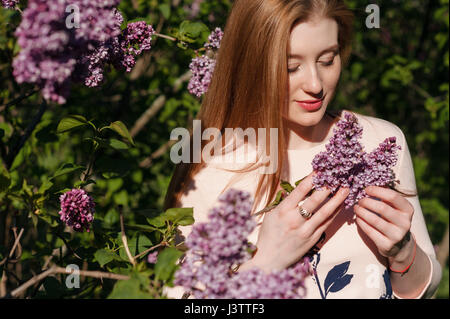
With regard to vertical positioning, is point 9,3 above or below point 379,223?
above

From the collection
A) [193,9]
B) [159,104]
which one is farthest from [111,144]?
[193,9]

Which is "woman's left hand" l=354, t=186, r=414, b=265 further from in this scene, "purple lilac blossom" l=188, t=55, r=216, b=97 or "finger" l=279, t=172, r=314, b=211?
"purple lilac blossom" l=188, t=55, r=216, b=97

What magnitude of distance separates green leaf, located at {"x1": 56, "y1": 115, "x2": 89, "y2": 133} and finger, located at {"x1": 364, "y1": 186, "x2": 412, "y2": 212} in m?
0.78

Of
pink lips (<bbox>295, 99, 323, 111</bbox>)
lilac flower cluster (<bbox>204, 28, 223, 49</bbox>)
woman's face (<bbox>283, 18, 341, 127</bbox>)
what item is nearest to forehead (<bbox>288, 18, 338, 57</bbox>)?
woman's face (<bbox>283, 18, 341, 127</bbox>)

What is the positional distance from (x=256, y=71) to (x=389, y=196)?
0.60 meters

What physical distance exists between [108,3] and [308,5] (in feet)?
2.52

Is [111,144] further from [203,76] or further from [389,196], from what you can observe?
[389,196]

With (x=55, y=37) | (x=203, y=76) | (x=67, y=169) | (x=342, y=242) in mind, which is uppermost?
(x=55, y=37)

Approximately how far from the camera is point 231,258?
85 cm

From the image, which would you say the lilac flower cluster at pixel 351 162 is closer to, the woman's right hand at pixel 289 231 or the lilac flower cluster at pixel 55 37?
the woman's right hand at pixel 289 231

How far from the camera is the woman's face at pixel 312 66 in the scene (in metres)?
1.42

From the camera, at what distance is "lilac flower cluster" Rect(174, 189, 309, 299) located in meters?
0.82
